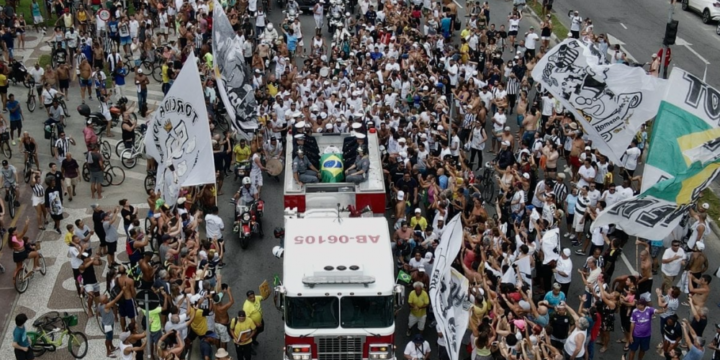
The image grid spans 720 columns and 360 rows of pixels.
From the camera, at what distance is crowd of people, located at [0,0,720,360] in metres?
17.7

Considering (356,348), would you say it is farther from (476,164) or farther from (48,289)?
(476,164)

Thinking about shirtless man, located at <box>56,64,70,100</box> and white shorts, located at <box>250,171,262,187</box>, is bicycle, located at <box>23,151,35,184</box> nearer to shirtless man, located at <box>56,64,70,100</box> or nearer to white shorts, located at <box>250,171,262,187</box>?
shirtless man, located at <box>56,64,70,100</box>

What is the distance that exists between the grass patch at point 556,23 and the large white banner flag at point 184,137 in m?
22.6

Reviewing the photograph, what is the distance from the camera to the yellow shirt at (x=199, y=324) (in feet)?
58.4

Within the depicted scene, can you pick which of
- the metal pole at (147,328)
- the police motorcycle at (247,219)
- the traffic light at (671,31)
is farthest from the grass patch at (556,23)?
the metal pole at (147,328)

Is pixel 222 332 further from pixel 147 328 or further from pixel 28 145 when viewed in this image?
pixel 28 145

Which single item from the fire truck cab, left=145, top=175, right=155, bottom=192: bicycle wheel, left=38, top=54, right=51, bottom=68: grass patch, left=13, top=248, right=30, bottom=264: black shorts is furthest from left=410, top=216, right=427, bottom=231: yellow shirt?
left=38, top=54, right=51, bottom=68: grass patch

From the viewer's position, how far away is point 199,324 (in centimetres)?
1791

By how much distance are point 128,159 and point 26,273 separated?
268 inches

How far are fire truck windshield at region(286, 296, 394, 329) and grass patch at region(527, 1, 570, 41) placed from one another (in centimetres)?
2538

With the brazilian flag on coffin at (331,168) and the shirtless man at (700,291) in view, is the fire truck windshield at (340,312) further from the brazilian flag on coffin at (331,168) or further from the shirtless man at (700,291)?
the shirtless man at (700,291)

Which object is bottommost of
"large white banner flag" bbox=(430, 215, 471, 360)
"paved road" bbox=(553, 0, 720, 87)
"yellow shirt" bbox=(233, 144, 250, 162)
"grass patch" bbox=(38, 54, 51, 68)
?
"grass patch" bbox=(38, 54, 51, 68)

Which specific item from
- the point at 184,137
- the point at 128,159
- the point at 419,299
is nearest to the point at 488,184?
the point at 419,299

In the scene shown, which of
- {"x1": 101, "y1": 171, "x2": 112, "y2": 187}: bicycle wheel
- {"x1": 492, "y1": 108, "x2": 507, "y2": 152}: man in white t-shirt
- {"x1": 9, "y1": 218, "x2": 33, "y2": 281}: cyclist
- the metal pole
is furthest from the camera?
{"x1": 492, "y1": 108, "x2": 507, "y2": 152}: man in white t-shirt
